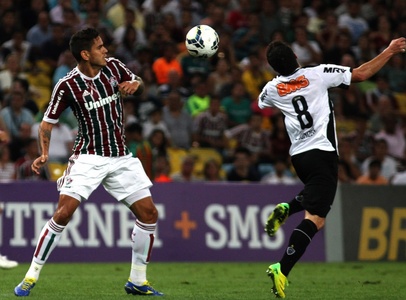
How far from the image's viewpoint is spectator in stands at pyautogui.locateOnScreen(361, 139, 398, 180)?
18.5 meters

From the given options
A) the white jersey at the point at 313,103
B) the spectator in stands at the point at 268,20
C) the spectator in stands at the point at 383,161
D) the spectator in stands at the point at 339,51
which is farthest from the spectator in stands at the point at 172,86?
the white jersey at the point at 313,103

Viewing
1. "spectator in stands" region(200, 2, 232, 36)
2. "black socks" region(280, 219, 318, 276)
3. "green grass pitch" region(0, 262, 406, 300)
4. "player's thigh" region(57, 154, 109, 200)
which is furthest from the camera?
"spectator in stands" region(200, 2, 232, 36)

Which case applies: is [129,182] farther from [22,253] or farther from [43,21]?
[43,21]

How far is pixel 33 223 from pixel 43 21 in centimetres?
588

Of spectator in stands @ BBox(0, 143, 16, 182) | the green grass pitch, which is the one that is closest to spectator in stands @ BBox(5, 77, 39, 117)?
spectator in stands @ BBox(0, 143, 16, 182)

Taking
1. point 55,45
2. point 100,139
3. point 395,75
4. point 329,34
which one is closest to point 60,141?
point 55,45

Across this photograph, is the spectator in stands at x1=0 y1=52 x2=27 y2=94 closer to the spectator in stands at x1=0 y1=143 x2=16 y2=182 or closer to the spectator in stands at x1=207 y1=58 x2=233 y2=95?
the spectator in stands at x1=0 y1=143 x2=16 y2=182

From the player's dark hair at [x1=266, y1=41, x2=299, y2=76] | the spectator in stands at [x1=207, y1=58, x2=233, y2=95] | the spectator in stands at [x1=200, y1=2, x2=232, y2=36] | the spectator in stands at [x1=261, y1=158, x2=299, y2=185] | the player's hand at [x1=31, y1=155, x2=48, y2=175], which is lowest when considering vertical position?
the spectator in stands at [x1=261, y1=158, x2=299, y2=185]

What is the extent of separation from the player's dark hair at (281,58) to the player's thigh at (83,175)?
189cm

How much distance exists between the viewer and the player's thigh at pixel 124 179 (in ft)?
32.4

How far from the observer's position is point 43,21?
19.7 metres

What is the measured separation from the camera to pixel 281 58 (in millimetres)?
9898

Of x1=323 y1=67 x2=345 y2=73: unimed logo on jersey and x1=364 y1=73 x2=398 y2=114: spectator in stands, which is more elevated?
x1=323 y1=67 x2=345 y2=73: unimed logo on jersey

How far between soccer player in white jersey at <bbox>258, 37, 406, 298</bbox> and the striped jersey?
5.26 ft
